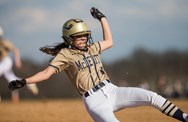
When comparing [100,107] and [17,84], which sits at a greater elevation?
[17,84]

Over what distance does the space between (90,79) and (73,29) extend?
2.40ft

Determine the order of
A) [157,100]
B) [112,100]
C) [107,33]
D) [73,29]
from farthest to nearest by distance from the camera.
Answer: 1. [107,33]
2. [73,29]
3. [112,100]
4. [157,100]

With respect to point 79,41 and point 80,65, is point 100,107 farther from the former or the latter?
point 79,41

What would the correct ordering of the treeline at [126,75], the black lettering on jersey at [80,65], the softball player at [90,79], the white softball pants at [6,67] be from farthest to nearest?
the treeline at [126,75], the white softball pants at [6,67], the black lettering on jersey at [80,65], the softball player at [90,79]

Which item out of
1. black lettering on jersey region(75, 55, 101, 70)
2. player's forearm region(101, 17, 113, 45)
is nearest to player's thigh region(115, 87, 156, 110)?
black lettering on jersey region(75, 55, 101, 70)

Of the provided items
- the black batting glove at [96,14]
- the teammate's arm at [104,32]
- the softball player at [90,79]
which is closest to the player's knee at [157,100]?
the softball player at [90,79]

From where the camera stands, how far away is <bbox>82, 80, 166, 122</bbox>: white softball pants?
7.05 m

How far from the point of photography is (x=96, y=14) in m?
8.09

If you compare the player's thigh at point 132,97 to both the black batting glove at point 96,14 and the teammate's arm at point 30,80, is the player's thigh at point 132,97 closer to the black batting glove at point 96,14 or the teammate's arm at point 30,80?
the teammate's arm at point 30,80

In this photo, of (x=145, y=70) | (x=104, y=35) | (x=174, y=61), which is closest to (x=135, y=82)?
(x=145, y=70)

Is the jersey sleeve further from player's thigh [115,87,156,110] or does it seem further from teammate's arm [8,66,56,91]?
player's thigh [115,87,156,110]

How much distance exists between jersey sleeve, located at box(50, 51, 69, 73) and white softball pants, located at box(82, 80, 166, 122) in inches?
20.1

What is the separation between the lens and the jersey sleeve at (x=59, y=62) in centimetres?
726

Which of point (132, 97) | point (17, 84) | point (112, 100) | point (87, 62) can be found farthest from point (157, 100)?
point (17, 84)
